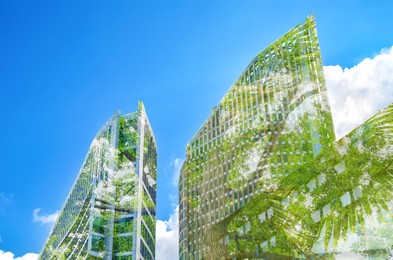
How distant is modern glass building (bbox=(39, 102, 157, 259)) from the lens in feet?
174

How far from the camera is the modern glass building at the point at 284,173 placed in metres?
18.9

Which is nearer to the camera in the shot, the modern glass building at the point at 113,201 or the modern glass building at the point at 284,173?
the modern glass building at the point at 284,173

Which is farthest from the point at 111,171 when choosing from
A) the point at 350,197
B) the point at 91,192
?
the point at 350,197

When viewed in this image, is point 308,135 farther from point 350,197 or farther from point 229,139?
point 350,197

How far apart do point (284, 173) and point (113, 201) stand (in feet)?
60.3

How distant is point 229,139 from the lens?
65062 mm

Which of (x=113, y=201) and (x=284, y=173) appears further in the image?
(x=113, y=201)

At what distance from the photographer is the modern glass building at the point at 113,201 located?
Answer: 174ft

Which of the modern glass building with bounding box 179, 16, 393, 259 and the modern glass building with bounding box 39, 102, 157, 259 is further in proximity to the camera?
the modern glass building with bounding box 39, 102, 157, 259

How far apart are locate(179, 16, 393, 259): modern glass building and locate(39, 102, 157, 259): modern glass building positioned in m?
8.06

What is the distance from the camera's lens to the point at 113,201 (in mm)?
53906

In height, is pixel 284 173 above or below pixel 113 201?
above

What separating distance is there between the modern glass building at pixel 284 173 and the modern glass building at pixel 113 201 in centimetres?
806

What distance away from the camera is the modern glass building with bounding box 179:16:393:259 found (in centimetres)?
1891
